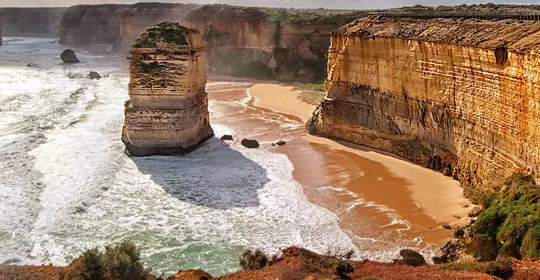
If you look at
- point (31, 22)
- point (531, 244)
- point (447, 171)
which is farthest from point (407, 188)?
Result: point (31, 22)

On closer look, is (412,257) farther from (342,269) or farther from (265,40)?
(265,40)

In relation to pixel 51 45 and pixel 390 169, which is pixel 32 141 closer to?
pixel 390 169

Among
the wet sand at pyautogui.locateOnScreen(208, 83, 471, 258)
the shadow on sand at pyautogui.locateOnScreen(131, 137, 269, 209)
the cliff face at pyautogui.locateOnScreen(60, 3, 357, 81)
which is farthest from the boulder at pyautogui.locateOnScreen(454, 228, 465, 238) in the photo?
the cliff face at pyautogui.locateOnScreen(60, 3, 357, 81)

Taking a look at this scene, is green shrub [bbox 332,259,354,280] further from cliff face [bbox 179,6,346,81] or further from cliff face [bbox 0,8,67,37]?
cliff face [bbox 0,8,67,37]

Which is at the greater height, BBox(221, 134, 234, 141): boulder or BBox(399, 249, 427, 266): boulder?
BBox(221, 134, 234, 141): boulder

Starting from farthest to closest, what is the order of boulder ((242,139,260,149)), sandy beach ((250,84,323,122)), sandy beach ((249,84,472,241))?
sandy beach ((250,84,323,122)) < boulder ((242,139,260,149)) < sandy beach ((249,84,472,241))

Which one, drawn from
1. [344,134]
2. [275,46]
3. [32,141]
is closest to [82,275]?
[32,141]

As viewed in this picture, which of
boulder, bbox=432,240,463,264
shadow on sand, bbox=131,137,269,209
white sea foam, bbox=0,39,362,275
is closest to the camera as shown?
boulder, bbox=432,240,463,264
